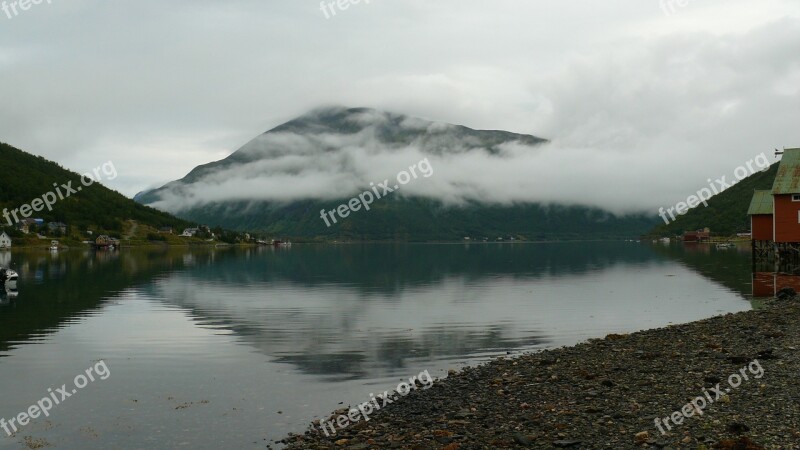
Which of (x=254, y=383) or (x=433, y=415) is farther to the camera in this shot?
(x=254, y=383)

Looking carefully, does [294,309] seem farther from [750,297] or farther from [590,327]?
[750,297]

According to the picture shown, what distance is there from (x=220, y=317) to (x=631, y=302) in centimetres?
3806

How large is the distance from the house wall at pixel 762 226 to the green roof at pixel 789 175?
15.6m

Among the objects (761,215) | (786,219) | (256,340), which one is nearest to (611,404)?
(256,340)

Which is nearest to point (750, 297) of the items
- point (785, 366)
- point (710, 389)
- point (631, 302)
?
point (631, 302)

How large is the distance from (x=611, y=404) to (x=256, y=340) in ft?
82.6

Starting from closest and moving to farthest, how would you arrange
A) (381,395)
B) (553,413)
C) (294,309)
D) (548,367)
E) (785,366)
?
(553,413) → (785,366) → (381,395) → (548,367) → (294,309)

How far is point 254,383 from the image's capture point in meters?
28.4

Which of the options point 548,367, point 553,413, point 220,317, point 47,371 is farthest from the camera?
point 220,317

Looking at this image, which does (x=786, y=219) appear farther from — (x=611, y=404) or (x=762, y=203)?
(x=611, y=404)

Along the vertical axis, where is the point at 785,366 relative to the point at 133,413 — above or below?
above

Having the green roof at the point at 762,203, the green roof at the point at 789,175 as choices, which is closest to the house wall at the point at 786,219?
the green roof at the point at 789,175

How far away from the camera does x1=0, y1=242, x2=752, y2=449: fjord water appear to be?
23.2 m

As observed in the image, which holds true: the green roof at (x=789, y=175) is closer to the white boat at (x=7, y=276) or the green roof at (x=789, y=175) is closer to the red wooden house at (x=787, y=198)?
the red wooden house at (x=787, y=198)
